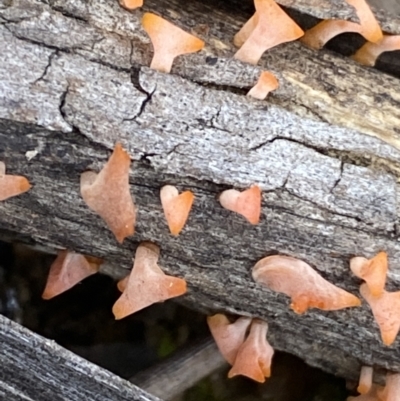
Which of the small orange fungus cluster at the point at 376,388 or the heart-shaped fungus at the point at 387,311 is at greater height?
the heart-shaped fungus at the point at 387,311

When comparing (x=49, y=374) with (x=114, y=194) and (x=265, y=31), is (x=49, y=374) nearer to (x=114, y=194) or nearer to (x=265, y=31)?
(x=114, y=194)

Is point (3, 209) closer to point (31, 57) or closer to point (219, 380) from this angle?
point (31, 57)

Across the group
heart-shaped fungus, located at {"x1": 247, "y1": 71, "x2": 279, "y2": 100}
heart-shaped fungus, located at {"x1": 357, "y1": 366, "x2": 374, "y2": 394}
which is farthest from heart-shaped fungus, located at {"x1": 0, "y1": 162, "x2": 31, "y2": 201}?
heart-shaped fungus, located at {"x1": 357, "y1": 366, "x2": 374, "y2": 394}

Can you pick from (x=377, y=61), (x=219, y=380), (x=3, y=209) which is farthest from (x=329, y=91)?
(x=219, y=380)

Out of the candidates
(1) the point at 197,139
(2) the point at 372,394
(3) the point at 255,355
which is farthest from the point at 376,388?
(1) the point at 197,139

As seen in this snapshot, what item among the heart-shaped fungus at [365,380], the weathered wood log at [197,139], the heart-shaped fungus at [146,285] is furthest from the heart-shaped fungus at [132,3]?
the heart-shaped fungus at [365,380]

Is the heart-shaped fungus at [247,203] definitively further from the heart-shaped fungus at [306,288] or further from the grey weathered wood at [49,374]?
the grey weathered wood at [49,374]

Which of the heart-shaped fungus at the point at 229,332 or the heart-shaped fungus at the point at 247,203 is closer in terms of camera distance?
the heart-shaped fungus at the point at 247,203
